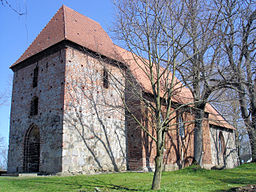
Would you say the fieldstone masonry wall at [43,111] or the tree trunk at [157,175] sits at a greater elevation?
the fieldstone masonry wall at [43,111]

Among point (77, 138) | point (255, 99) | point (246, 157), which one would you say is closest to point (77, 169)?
point (77, 138)

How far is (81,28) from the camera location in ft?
52.3

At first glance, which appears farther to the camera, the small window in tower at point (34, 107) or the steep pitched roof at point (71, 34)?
the small window in tower at point (34, 107)

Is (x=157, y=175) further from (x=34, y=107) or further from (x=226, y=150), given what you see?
(x=226, y=150)

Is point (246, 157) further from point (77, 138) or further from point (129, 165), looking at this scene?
point (77, 138)

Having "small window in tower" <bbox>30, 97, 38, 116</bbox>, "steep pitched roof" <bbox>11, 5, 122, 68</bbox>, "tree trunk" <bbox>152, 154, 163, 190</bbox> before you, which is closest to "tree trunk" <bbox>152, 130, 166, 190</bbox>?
"tree trunk" <bbox>152, 154, 163, 190</bbox>

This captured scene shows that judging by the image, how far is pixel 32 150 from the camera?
14.3 m

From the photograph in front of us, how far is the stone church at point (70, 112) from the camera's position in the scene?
41.5ft

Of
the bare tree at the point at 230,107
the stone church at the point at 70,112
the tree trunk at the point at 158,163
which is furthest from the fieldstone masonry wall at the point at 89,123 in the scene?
the bare tree at the point at 230,107

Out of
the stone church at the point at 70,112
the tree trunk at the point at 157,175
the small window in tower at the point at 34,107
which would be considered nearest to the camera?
the tree trunk at the point at 157,175

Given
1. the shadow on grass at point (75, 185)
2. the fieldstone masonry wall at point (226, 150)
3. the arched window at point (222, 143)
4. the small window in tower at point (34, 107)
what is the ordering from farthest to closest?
the arched window at point (222, 143), the fieldstone masonry wall at point (226, 150), the small window in tower at point (34, 107), the shadow on grass at point (75, 185)

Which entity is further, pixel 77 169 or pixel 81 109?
pixel 81 109

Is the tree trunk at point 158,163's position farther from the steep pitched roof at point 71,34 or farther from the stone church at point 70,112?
the steep pitched roof at point 71,34

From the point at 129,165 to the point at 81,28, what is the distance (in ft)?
28.9
